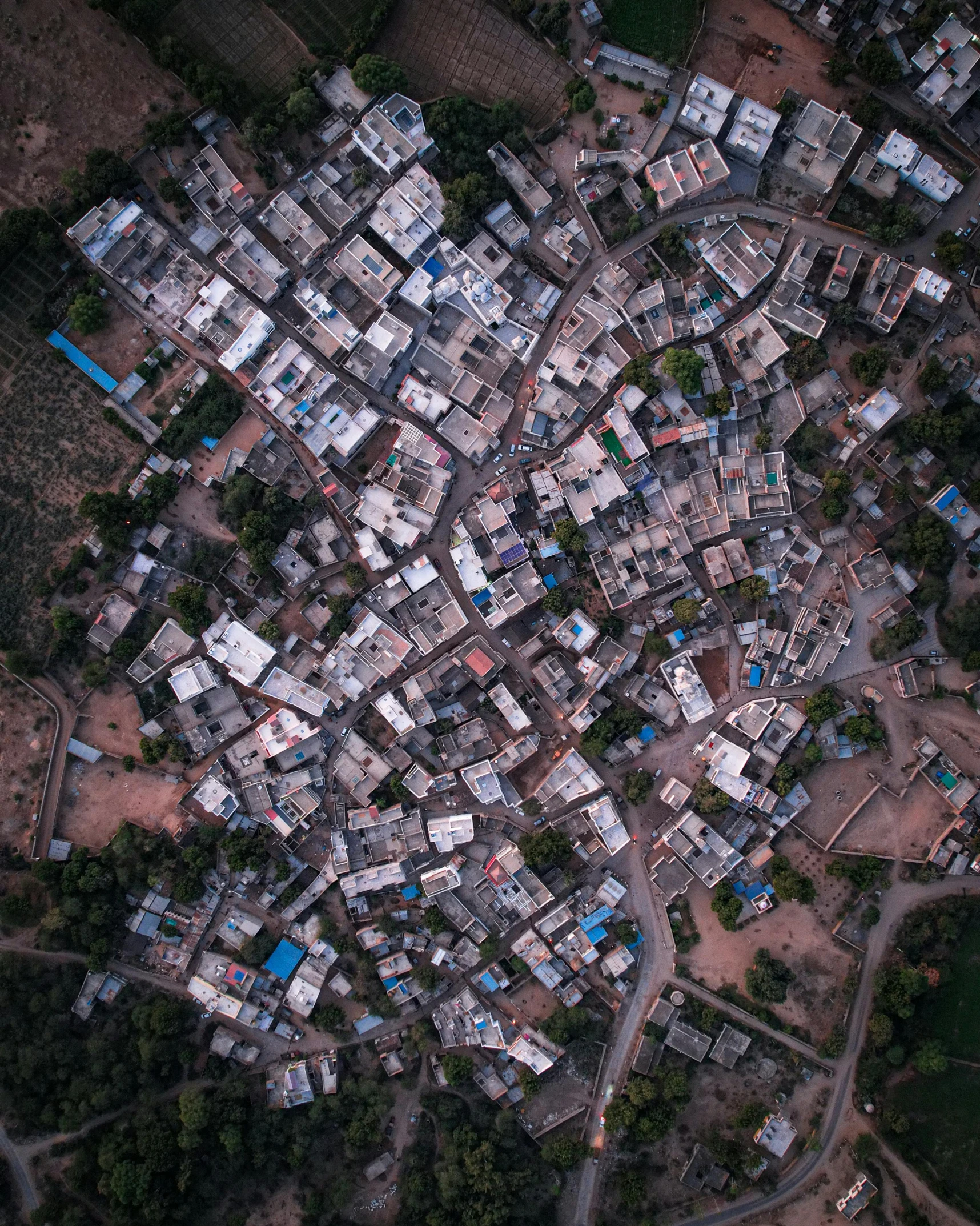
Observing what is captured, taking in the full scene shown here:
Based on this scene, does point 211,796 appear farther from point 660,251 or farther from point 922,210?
point 922,210

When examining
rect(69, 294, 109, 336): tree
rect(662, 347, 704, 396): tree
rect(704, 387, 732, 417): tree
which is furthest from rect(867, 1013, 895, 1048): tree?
rect(69, 294, 109, 336): tree

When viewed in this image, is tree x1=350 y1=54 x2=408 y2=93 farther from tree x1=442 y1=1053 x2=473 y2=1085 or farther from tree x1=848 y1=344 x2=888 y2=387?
tree x1=442 y1=1053 x2=473 y2=1085

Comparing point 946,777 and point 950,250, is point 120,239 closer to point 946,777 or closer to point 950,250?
point 950,250

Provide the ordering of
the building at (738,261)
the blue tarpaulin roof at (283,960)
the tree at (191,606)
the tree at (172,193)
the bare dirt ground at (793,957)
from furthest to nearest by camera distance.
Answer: the bare dirt ground at (793,957)
the blue tarpaulin roof at (283,960)
the building at (738,261)
the tree at (191,606)
the tree at (172,193)

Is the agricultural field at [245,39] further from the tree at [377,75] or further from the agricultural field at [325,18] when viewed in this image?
the tree at [377,75]

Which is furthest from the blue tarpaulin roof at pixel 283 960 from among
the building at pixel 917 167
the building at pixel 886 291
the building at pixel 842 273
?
the building at pixel 917 167

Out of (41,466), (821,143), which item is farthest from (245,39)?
(821,143)

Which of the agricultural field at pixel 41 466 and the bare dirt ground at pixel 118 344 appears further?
the bare dirt ground at pixel 118 344

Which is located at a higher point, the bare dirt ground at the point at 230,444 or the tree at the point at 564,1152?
the bare dirt ground at the point at 230,444
